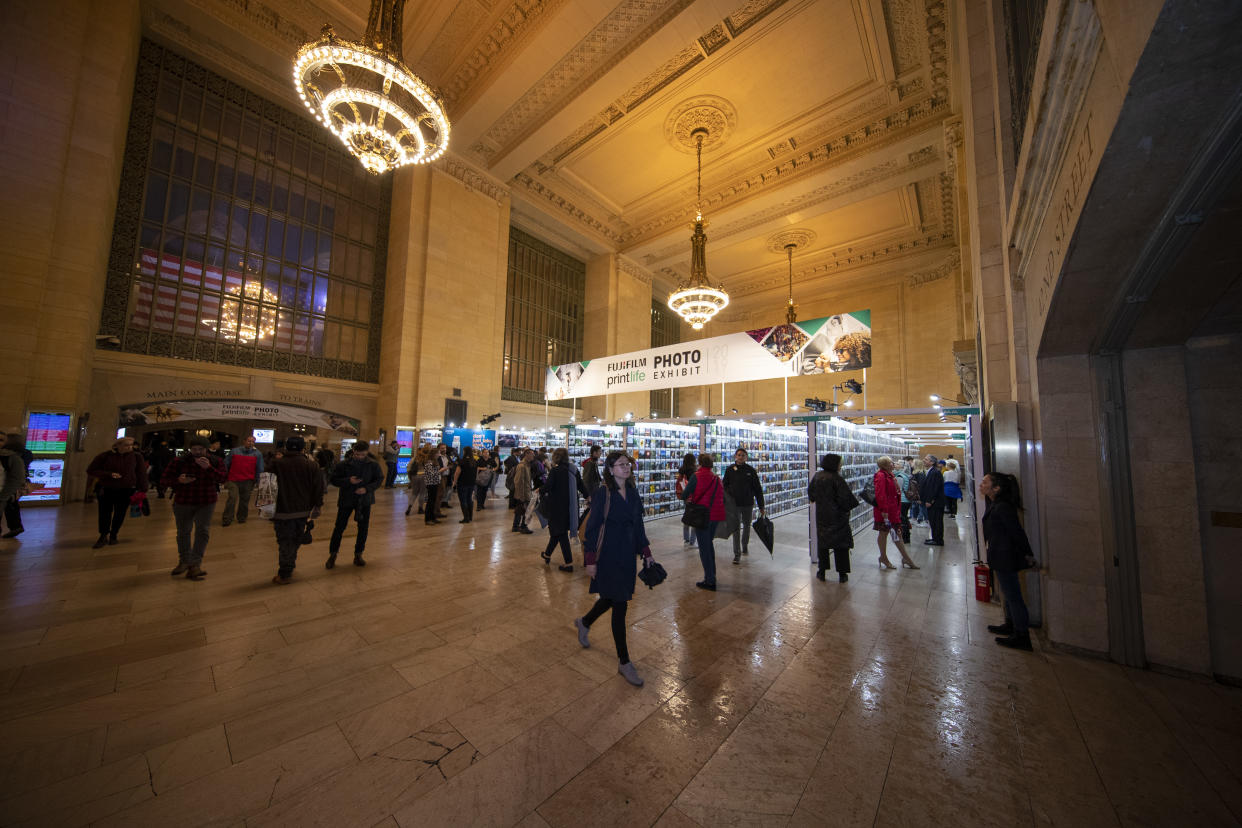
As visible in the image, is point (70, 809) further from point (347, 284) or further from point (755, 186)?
point (755, 186)

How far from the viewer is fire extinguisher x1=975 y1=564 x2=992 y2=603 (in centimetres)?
484

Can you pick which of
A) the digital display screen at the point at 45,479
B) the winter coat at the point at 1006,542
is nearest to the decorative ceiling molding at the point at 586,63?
the winter coat at the point at 1006,542

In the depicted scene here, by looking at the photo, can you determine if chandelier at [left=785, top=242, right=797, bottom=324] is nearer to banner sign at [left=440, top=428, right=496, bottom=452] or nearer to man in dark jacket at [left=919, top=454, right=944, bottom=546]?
man in dark jacket at [left=919, top=454, right=944, bottom=546]

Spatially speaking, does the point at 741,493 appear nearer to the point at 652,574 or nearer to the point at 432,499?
the point at 652,574

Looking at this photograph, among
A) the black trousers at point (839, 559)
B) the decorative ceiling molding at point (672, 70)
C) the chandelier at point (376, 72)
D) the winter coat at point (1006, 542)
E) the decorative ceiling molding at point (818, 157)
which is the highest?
the decorative ceiling molding at point (672, 70)

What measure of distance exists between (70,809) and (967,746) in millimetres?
4261

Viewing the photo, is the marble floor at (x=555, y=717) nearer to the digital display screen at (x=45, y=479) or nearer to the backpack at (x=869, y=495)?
the backpack at (x=869, y=495)

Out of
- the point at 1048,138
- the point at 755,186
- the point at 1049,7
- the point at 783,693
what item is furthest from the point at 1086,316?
the point at 755,186

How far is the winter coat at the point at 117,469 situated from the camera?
6070 millimetres

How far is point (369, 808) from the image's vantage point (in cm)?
188

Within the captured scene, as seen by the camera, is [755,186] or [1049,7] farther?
[755,186]

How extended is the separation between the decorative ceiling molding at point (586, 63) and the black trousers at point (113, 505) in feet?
44.8

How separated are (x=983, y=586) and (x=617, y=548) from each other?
445 cm

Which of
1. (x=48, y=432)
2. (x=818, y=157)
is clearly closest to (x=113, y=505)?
(x=48, y=432)
